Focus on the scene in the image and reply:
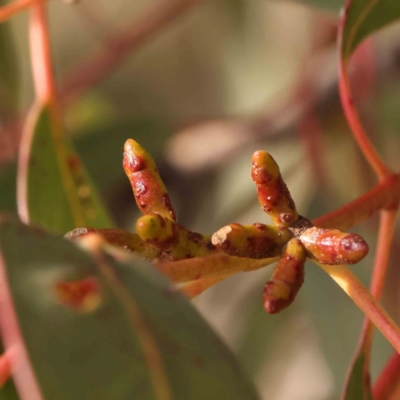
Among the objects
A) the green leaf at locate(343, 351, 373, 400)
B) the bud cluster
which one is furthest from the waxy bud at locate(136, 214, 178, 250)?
the green leaf at locate(343, 351, 373, 400)

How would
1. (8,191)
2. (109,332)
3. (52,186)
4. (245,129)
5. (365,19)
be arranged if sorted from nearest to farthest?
(109,332) < (365,19) < (52,186) < (8,191) < (245,129)

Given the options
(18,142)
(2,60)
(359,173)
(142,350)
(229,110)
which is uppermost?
(2,60)

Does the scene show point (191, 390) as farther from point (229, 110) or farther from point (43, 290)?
point (229, 110)

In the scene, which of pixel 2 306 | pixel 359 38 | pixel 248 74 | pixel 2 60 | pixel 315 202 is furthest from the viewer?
pixel 248 74

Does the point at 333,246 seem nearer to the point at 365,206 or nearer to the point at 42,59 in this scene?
the point at 365,206

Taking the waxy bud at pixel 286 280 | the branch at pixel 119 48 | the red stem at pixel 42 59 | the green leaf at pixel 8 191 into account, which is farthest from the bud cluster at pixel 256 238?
the branch at pixel 119 48

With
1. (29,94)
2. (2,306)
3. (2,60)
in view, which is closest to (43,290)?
(2,306)

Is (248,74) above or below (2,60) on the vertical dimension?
below

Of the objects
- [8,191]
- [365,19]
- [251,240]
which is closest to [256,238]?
[251,240]

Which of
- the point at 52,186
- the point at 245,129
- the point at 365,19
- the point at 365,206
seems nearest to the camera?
the point at 365,206
